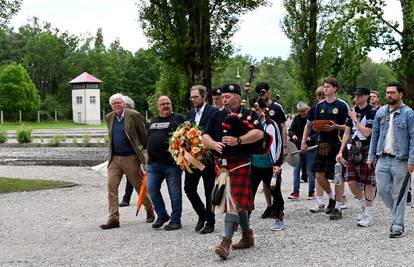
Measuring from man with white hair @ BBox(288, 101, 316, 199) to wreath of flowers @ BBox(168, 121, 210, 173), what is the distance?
12.4 feet

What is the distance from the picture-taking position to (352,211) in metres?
10.8

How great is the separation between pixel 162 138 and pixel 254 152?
88.5 inches

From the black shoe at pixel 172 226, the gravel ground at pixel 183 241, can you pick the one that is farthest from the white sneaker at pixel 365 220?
the black shoe at pixel 172 226

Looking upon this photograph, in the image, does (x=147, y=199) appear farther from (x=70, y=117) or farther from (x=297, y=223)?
(x=70, y=117)

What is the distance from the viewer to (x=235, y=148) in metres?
7.64

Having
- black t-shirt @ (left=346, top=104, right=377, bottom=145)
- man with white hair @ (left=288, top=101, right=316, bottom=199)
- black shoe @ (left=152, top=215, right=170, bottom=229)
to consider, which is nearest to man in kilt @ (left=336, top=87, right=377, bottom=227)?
black t-shirt @ (left=346, top=104, right=377, bottom=145)

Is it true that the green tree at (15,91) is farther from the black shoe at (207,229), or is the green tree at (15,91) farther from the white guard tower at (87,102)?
the black shoe at (207,229)

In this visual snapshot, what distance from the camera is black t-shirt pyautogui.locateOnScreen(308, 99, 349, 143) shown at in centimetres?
989

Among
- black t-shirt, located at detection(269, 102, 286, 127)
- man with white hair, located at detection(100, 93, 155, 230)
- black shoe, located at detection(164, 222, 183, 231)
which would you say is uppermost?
black t-shirt, located at detection(269, 102, 286, 127)

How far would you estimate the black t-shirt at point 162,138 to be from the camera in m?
9.63

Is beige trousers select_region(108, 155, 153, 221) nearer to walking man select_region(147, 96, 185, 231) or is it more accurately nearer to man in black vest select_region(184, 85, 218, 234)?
walking man select_region(147, 96, 185, 231)

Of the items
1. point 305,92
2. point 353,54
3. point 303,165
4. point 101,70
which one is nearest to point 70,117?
point 101,70

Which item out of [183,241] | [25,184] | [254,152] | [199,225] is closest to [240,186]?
[254,152]

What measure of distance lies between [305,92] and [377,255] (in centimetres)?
2573
